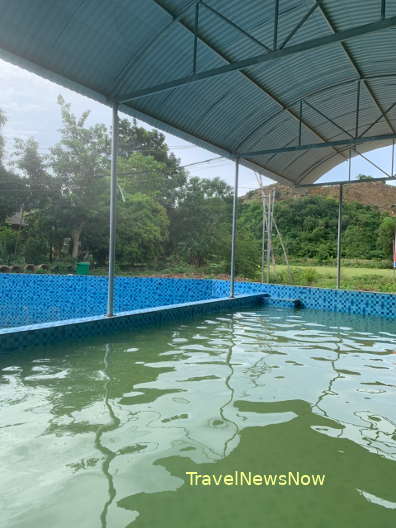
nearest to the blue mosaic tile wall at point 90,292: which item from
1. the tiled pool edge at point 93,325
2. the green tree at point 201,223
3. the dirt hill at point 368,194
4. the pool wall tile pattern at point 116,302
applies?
the pool wall tile pattern at point 116,302

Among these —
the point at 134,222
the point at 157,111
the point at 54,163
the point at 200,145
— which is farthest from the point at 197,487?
the point at 54,163

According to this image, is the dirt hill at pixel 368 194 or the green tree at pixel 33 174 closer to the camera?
the green tree at pixel 33 174

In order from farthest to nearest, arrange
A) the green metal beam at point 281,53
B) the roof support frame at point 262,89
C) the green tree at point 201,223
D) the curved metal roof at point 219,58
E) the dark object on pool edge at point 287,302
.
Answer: the green tree at point 201,223, the dark object on pool edge at point 287,302, the roof support frame at point 262,89, the curved metal roof at point 219,58, the green metal beam at point 281,53

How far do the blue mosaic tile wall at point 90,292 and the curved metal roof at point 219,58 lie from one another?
5818 mm

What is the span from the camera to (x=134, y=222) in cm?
1952

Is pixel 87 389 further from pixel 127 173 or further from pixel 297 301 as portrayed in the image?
pixel 127 173

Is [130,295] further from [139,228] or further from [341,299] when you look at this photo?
[341,299]

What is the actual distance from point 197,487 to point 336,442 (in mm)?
1023

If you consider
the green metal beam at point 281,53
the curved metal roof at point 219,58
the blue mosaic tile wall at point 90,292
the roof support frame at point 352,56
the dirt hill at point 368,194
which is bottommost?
the blue mosaic tile wall at point 90,292

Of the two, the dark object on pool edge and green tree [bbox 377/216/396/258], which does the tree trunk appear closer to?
the dark object on pool edge

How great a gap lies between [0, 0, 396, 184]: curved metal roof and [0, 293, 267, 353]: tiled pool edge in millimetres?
3008

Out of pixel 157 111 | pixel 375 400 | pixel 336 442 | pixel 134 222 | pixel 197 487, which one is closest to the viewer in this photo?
pixel 197 487

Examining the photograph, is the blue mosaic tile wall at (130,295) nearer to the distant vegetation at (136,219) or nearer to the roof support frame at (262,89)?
the roof support frame at (262,89)

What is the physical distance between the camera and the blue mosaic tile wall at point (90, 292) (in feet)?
40.0
